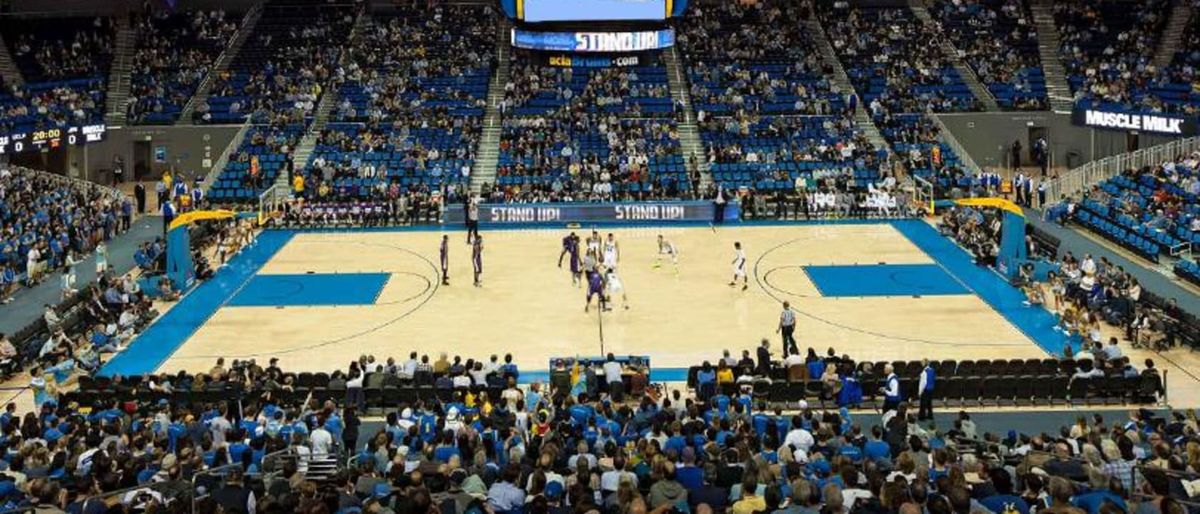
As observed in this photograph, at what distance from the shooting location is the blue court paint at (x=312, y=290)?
33.9 meters

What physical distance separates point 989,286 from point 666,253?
1036cm

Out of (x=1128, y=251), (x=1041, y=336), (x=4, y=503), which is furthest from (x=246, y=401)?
(x=1128, y=251)

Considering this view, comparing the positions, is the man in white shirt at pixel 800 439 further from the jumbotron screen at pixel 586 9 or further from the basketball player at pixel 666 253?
the basketball player at pixel 666 253

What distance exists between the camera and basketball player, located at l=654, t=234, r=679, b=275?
3631 cm

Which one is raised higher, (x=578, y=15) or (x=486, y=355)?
(x=578, y=15)

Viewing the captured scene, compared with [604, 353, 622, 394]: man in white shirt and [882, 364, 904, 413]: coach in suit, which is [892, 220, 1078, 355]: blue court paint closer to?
[882, 364, 904, 413]: coach in suit

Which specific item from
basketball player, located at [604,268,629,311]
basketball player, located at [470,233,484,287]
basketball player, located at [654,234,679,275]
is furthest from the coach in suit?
basketball player, located at [470,233,484,287]

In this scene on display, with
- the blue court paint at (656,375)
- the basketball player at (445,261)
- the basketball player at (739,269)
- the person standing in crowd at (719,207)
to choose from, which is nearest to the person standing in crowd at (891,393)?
the blue court paint at (656,375)

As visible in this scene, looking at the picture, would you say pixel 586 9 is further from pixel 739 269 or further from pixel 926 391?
pixel 926 391

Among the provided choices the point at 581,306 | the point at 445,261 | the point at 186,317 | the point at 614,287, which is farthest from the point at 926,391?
the point at 186,317

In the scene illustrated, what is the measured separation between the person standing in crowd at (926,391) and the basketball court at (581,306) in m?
4.44

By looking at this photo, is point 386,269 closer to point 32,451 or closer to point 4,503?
point 32,451

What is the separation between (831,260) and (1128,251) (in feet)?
30.9

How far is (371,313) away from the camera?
32.4 metres
